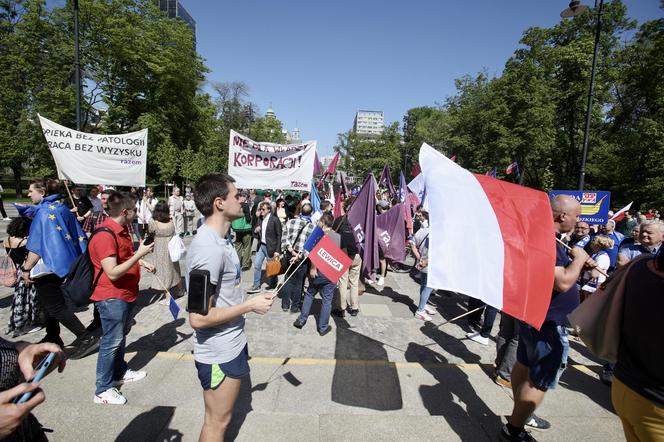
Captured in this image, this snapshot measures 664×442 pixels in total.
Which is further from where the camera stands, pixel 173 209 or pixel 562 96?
pixel 562 96

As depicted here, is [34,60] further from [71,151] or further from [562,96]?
[562,96]

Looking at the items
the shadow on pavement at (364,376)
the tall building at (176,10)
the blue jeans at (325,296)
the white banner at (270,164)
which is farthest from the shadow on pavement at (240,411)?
the tall building at (176,10)

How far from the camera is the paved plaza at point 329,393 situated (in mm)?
2949

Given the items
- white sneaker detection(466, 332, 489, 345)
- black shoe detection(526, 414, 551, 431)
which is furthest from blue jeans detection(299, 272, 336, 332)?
black shoe detection(526, 414, 551, 431)

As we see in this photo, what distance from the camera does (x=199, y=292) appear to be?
1.94m

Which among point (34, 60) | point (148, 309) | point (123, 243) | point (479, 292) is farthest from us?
point (34, 60)

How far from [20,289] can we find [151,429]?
130 inches

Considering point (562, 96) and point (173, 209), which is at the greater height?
point (562, 96)

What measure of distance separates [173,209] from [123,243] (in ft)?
30.9

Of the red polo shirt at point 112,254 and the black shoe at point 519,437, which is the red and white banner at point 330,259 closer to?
the red polo shirt at point 112,254

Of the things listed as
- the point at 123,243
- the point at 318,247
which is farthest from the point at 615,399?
the point at 123,243

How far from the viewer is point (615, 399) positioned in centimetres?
198

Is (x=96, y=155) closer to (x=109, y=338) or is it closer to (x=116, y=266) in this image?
(x=116, y=266)

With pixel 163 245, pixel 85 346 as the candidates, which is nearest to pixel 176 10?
pixel 163 245
